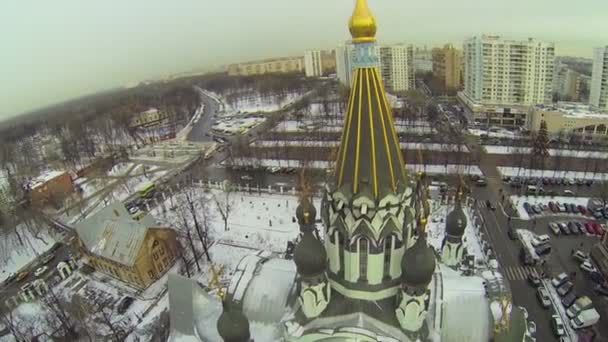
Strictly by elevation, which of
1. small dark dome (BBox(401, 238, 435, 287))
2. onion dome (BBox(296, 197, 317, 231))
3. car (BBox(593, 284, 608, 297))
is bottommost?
car (BBox(593, 284, 608, 297))

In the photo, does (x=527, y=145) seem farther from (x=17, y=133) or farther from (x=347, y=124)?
(x=17, y=133)

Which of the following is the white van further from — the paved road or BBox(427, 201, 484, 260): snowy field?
the paved road

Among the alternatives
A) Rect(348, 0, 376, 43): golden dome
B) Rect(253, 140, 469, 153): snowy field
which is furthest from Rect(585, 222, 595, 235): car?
Rect(348, 0, 376, 43): golden dome

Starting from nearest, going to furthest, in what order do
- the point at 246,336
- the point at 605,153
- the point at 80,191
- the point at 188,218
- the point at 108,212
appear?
the point at 246,336
the point at 108,212
the point at 188,218
the point at 605,153
the point at 80,191

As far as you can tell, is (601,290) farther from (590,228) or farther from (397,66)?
(397,66)

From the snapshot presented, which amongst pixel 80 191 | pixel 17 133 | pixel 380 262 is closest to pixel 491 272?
pixel 380 262
